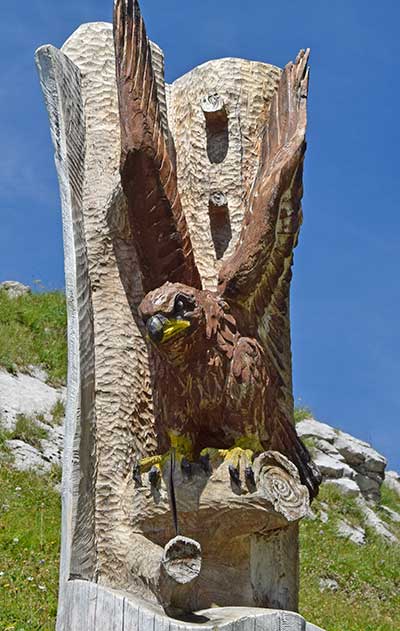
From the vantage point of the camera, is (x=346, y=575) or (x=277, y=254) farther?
(x=346, y=575)

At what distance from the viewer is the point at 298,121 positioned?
337cm

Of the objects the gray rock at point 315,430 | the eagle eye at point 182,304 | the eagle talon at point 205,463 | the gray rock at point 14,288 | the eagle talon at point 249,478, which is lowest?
the eagle talon at point 249,478

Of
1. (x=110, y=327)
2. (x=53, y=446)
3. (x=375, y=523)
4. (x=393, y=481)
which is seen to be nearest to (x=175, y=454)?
(x=110, y=327)

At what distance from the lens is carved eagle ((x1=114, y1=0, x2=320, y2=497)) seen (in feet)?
10.6

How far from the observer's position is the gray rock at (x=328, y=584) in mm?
9844

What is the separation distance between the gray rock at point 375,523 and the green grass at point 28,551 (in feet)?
16.5

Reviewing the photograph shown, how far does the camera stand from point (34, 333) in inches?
509

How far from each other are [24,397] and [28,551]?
3.43m

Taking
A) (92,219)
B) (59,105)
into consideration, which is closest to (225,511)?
(92,219)

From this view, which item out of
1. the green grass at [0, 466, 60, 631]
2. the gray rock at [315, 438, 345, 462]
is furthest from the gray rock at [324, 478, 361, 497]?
the green grass at [0, 466, 60, 631]

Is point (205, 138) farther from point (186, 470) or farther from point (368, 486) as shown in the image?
point (368, 486)

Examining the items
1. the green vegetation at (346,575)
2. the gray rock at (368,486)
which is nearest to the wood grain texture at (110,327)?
the green vegetation at (346,575)

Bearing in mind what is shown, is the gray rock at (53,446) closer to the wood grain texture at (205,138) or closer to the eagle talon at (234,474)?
the wood grain texture at (205,138)

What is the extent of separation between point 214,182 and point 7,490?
6.09 metres
